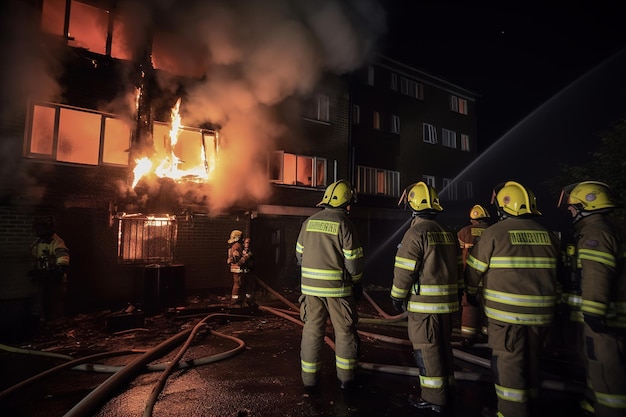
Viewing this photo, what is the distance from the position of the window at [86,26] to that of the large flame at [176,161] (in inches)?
71.4

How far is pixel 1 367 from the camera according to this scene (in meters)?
4.03

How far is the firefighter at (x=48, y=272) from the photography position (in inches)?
229

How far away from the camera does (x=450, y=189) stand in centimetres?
1827

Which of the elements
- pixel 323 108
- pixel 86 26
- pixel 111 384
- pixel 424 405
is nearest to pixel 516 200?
pixel 424 405

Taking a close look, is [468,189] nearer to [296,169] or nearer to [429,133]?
[429,133]

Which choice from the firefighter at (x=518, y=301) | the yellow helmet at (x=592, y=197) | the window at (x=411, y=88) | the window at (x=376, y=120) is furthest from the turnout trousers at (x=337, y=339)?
the window at (x=411, y=88)

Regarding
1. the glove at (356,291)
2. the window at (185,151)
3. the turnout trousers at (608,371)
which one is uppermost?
the window at (185,151)

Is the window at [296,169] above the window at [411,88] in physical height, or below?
below

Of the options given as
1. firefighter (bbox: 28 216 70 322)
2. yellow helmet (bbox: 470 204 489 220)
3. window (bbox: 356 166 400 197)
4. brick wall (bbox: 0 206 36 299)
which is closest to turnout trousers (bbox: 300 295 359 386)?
yellow helmet (bbox: 470 204 489 220)

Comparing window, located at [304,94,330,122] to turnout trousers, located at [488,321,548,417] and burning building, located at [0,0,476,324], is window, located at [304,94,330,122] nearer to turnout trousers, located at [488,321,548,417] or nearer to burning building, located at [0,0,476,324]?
burning building, located at [0,0,476,324]

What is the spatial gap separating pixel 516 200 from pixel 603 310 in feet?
3.64

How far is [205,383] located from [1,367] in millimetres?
2540

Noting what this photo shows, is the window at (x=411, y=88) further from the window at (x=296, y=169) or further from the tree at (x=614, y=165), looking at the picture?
the tree at (x=614, y=165)

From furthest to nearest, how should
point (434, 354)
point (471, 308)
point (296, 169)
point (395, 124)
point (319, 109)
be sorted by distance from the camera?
point (395, 124), point (319, 109), point (296, 169), point (471, 308), point (434, 354)
